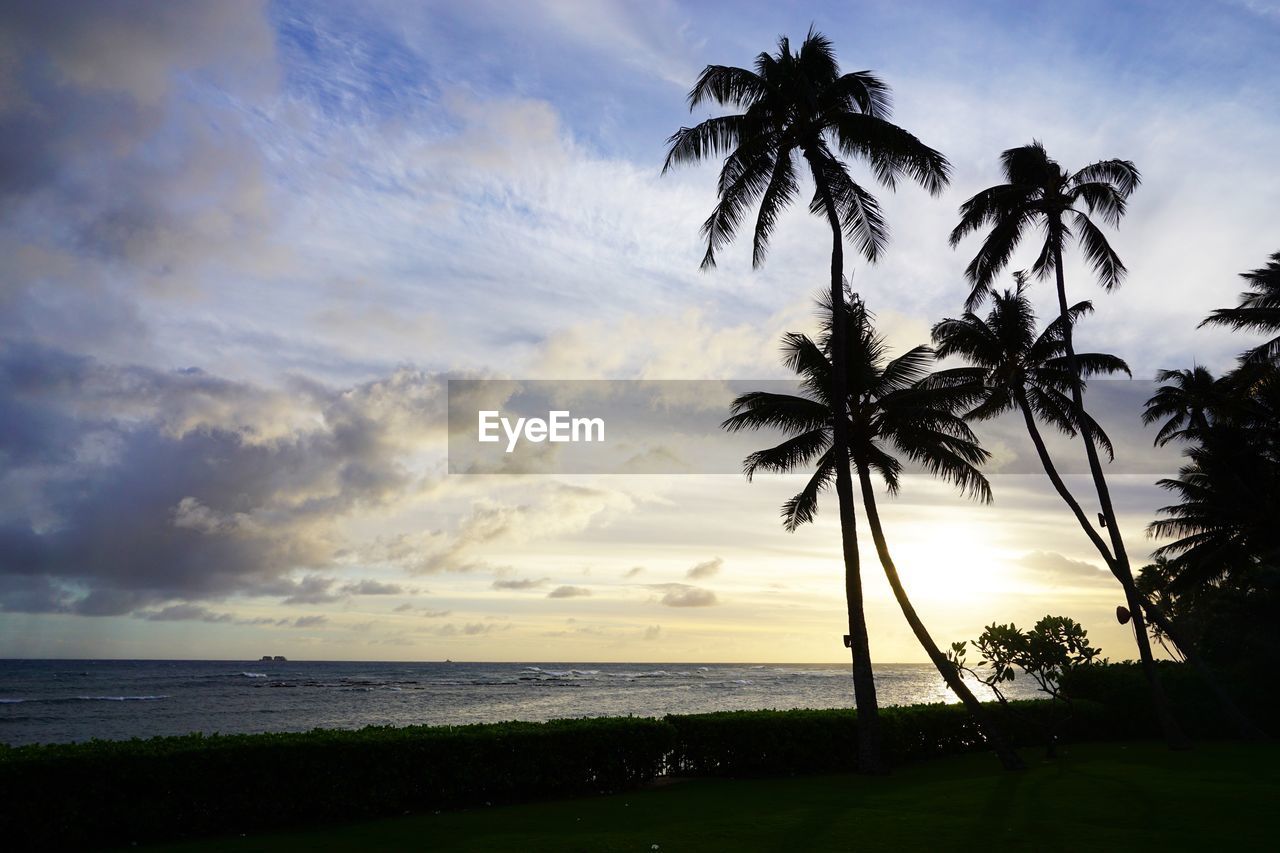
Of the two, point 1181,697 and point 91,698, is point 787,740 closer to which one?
point 1181,697

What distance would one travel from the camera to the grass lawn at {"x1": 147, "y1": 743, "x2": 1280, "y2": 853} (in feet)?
34.9

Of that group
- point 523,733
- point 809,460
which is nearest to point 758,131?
point 809,460

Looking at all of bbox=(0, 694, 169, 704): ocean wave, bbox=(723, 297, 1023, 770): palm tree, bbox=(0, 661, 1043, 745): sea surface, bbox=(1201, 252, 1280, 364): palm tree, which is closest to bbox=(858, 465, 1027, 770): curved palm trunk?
bbox=(723, 297, 1023, 770): palm tree

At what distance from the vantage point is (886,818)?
12.2 metres

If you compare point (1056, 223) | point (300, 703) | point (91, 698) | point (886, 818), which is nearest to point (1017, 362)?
point (1056, 223)

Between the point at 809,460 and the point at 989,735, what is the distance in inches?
295

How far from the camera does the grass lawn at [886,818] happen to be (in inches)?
419

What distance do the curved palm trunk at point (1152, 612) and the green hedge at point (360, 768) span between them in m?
8.49

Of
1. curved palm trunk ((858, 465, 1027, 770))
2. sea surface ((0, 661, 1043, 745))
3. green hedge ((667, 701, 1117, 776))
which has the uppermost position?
curved palm trunk ((858, 465, 1027, 770))

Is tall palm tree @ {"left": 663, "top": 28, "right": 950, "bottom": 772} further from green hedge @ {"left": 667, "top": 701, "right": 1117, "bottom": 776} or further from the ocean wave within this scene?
the ocean wave

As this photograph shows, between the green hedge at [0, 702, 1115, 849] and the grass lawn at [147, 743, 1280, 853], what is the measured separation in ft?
1.98

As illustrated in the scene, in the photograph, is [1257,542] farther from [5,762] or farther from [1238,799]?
[5,762]

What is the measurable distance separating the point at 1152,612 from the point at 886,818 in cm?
1415

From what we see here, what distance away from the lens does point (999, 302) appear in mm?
24438
